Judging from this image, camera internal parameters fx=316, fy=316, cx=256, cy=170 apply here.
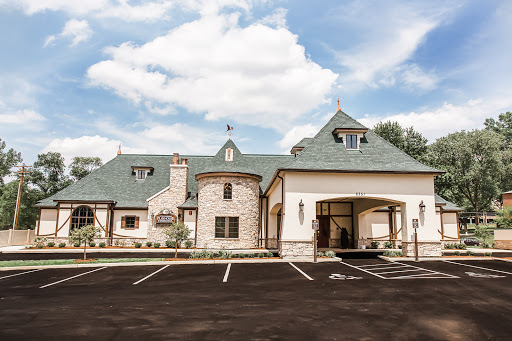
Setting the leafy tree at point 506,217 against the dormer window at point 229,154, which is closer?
the dormer window at point 229,154

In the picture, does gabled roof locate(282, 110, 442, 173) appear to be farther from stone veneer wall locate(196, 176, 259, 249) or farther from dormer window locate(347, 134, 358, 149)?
stone veneer wall locate(196, 176, 259, 249)

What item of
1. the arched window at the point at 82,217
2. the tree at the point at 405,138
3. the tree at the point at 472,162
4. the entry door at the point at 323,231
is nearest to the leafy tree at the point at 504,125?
the tree at the point at 472,162

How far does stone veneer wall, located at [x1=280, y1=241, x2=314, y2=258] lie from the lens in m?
17.9

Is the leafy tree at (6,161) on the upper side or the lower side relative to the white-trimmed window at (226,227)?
upper

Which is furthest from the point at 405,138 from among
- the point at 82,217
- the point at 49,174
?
the point at 49,174

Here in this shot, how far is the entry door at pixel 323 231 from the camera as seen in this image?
82.0 feet

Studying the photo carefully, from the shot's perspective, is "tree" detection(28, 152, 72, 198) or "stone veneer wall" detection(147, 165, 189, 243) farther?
"tree" detection(28, 152, 72, 198)

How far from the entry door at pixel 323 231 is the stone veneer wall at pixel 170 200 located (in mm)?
11728

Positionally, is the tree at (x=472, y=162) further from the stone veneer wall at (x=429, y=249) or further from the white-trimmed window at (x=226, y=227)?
the white-trimmed window at (x=226, y=227)

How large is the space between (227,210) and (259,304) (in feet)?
54.7

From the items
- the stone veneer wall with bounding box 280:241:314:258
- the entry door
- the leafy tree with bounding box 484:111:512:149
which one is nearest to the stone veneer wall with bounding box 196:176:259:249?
the entry door

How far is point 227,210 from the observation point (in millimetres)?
24750

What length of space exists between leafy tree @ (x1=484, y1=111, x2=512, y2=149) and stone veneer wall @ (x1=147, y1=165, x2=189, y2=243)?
230ft

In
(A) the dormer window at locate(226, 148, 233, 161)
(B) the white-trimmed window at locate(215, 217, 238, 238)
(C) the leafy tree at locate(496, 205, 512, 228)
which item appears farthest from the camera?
(C) the leafy tree at locate(496, 205, 512, 228)
